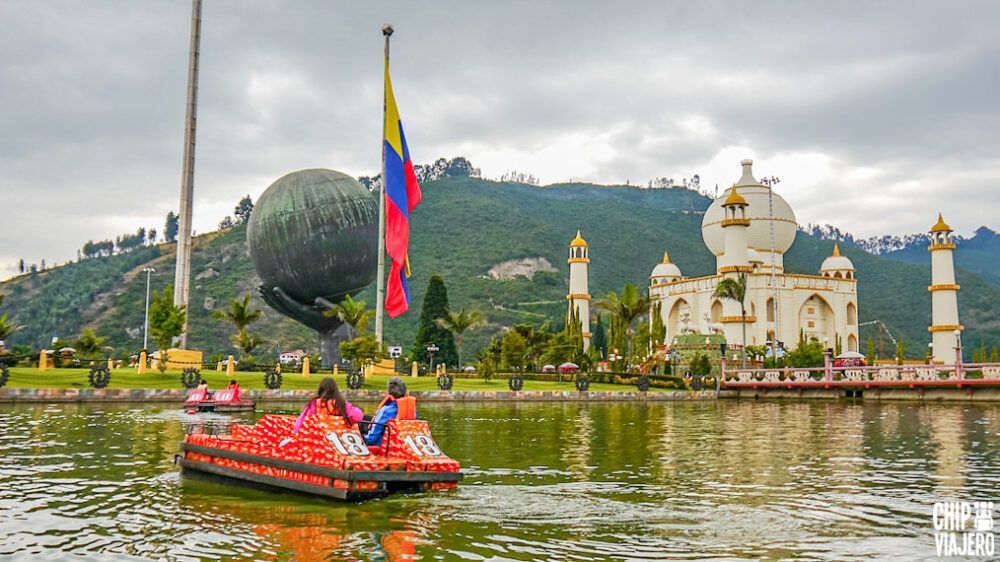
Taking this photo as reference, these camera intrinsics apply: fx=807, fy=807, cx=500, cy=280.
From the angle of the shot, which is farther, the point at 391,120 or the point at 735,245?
the point at 735,245

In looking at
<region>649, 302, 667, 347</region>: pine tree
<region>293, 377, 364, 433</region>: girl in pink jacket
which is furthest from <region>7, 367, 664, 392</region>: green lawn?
<region>293, 377, 364, 433</region>: girl in pink jacket

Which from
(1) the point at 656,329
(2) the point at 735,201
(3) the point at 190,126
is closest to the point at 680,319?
(1) the point at 656,329

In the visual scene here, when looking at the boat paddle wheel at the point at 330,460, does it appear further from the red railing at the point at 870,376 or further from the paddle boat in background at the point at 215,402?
the red railing at the point at 870,376

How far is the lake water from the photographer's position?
331 inches

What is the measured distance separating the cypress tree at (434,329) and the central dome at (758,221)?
1141 inches

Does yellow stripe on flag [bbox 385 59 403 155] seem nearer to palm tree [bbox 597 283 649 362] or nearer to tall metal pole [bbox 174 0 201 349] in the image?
tall metal pole [bbox 174 0 201 349]

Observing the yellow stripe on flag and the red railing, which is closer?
the yellow stripe on flag

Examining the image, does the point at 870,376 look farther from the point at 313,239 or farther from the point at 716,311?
the point at 313,239

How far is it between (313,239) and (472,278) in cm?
6883

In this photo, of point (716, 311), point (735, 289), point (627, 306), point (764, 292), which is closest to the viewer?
point (735, 289)

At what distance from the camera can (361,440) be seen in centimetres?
1140

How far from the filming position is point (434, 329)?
61.0m

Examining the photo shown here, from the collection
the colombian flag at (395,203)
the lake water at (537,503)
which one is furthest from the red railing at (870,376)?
the lake water at (537,503)

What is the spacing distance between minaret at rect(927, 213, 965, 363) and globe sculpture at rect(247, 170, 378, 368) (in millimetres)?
45728
